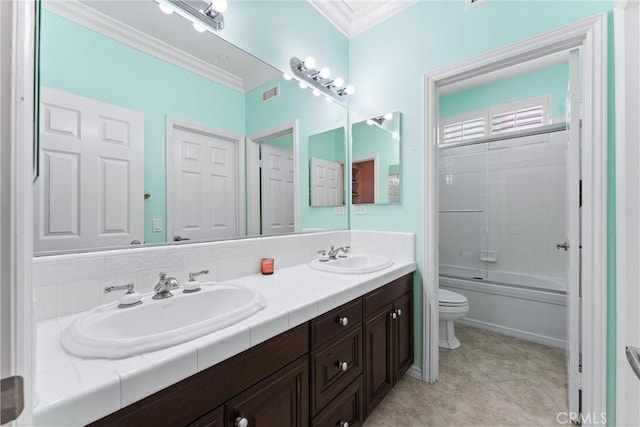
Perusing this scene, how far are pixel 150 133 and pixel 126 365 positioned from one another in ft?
3.09

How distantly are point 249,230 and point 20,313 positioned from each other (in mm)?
1180

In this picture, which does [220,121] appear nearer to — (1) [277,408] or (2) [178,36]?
(2) [178,36]

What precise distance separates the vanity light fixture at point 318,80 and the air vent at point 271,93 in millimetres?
142

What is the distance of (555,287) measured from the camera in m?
2.63

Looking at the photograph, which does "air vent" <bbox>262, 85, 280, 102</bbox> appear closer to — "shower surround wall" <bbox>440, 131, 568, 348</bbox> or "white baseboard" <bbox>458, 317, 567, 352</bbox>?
"shower surround wall" <bbox>440, 131, 568, 348</bbox>

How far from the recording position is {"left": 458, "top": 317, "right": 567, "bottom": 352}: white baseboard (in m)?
2.26

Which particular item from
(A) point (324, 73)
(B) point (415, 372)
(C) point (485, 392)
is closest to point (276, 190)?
(A) point (324, 73)

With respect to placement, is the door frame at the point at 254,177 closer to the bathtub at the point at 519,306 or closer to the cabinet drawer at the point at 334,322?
the cabinet drawer at the point at 334,322

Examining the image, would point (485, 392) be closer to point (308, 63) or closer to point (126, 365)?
point (126, 365)

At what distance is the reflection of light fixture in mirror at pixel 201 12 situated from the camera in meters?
1.22

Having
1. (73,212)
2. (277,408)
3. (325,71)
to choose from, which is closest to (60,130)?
(73,212)

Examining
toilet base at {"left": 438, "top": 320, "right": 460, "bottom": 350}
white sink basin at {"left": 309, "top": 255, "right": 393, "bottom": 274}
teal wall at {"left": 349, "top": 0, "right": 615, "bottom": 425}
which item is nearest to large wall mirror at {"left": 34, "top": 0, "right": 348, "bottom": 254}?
white sink basin at {"left": 309, "top": 255, "right": 393, "bottom": 274}

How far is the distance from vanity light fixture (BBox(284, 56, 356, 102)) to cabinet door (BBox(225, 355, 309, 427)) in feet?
5.52

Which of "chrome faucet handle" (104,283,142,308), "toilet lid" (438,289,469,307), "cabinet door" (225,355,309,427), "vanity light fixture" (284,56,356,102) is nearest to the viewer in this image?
"cabinet door" (225,355,309,427)
